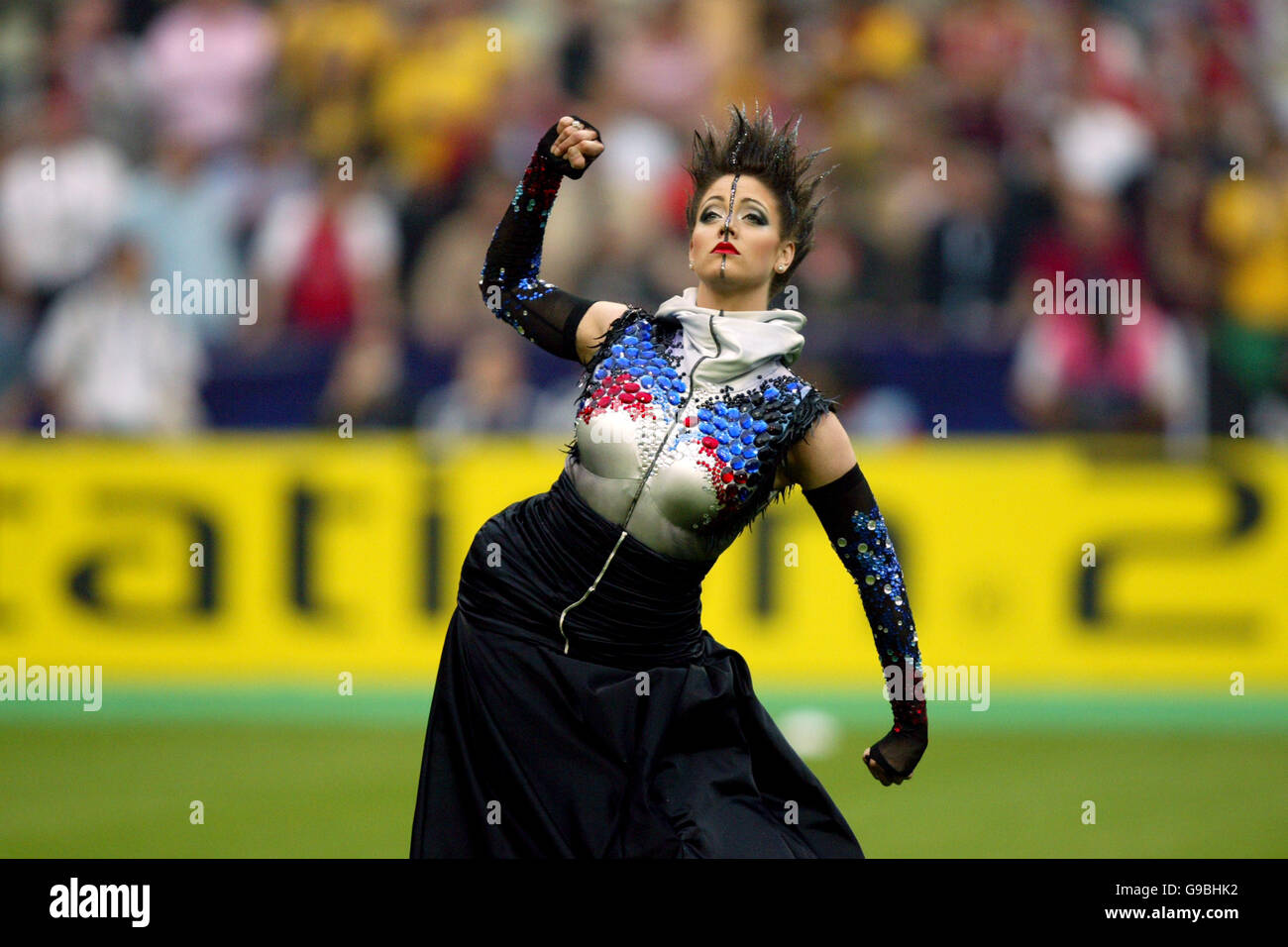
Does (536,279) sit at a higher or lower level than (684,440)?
higher

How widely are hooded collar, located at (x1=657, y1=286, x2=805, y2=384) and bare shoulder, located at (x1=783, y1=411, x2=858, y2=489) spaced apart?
0.68 ft

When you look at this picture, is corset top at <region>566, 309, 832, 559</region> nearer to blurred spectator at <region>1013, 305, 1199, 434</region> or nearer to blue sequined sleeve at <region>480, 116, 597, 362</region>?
blue sequined sleeve at <region>480, 116, 597, 362</region>

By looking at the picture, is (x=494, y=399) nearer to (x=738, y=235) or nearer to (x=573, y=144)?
(x=573, y=144)

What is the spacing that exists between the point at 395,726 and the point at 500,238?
509 cm

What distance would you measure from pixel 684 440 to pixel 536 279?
A: 789mm

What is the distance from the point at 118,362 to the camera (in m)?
11.7

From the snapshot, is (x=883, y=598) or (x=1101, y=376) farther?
(x=1101, y=376)

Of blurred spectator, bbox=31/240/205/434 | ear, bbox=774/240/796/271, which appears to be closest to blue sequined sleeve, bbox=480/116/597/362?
ear, bbox=774/240/796/271

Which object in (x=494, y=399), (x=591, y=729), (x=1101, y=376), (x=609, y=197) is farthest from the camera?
(x=609, y=197)

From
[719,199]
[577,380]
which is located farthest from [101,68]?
[719,199]

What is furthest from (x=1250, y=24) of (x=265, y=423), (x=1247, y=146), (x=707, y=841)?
(x=707, y=841)

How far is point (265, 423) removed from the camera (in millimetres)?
11438

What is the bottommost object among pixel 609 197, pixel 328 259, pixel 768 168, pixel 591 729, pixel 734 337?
pixel 591 729

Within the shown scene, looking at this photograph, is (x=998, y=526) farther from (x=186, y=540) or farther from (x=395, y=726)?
(x=186, y=540)
